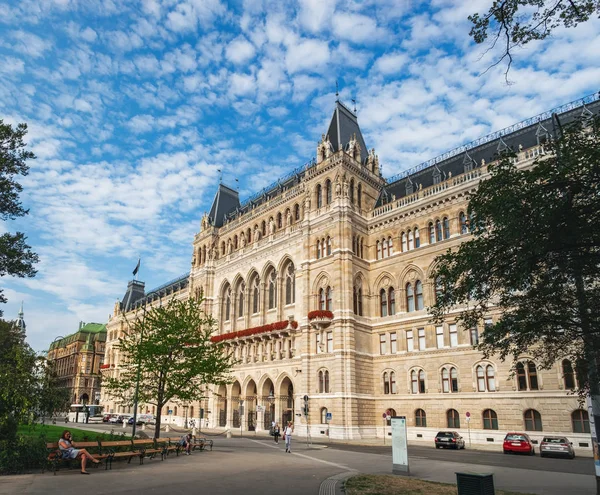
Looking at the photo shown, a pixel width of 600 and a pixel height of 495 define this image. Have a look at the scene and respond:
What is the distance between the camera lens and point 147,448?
910 inches

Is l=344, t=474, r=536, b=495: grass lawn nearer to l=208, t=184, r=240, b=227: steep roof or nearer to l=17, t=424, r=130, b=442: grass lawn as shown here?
l=17, t=424, r=130, b=442: grass lawn

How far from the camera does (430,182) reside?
154 feet

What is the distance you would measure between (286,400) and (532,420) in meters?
23.2

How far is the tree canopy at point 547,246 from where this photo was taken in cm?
1201

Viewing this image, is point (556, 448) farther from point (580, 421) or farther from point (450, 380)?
point (450, 380)

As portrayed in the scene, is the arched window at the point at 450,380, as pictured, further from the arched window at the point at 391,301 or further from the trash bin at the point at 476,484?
the trash bin at the point at 476,484

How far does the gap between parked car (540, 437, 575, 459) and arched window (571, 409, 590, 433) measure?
3.25 meters

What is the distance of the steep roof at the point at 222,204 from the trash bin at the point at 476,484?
59.4 m

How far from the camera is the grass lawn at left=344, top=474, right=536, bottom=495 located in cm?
1355

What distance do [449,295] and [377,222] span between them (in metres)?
32.0

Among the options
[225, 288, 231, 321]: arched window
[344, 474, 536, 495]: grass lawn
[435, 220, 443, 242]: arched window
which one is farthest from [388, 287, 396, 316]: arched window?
[344, 474, 536, 495]: grass lawn

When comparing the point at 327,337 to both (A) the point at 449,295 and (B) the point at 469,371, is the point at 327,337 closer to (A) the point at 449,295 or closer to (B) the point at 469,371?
(B) the point at 469,371

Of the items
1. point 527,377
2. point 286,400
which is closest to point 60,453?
point 527,377

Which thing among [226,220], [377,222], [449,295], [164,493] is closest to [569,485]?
[449,295]
